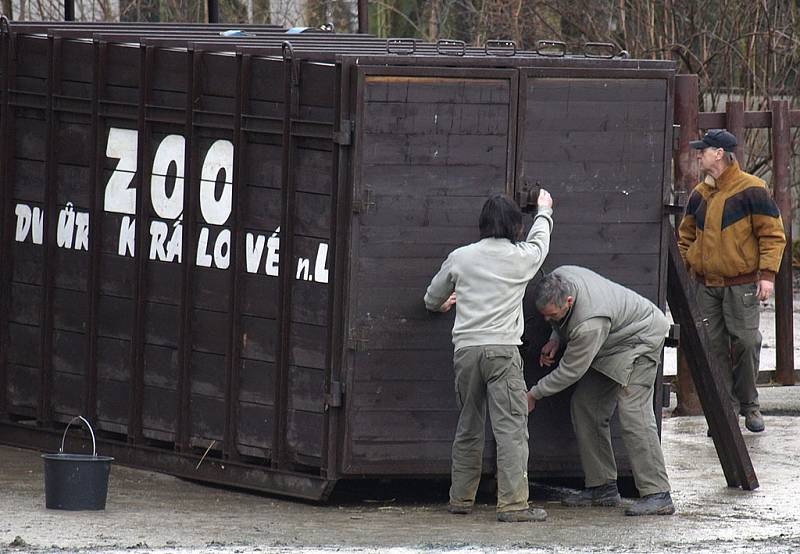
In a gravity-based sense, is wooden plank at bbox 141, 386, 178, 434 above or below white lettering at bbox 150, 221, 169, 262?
below

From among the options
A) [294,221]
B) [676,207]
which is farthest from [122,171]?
[676,207]

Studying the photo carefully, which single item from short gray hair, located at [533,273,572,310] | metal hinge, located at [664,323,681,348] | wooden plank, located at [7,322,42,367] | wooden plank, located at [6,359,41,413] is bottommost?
wooden plank, located at [6,359,41,413]

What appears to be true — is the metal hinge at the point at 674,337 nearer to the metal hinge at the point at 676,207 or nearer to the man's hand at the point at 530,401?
the metal hinge at the point at 676,207

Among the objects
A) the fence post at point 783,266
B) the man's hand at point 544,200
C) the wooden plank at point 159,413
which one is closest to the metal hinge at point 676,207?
the man's hand at point 544,200

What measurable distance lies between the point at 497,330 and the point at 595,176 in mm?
1082

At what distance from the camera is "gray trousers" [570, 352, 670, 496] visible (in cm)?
847

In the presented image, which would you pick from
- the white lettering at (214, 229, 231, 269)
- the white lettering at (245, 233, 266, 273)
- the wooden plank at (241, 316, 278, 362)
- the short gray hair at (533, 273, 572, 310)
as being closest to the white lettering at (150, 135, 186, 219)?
the white lettering at (214, 229, 231, 269)

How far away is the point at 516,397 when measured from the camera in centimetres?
817

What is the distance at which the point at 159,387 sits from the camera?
9.20 m

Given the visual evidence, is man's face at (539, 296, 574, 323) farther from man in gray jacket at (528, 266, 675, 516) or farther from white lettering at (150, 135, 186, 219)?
white lettering at (150, 135, 186, 219)

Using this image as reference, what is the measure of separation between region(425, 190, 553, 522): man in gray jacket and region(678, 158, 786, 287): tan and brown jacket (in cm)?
244

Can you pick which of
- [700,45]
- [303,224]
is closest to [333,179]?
[303,224]

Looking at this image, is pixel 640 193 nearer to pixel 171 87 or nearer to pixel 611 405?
pixel 611 405

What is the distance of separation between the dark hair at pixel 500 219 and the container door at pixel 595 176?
39 centimetres
